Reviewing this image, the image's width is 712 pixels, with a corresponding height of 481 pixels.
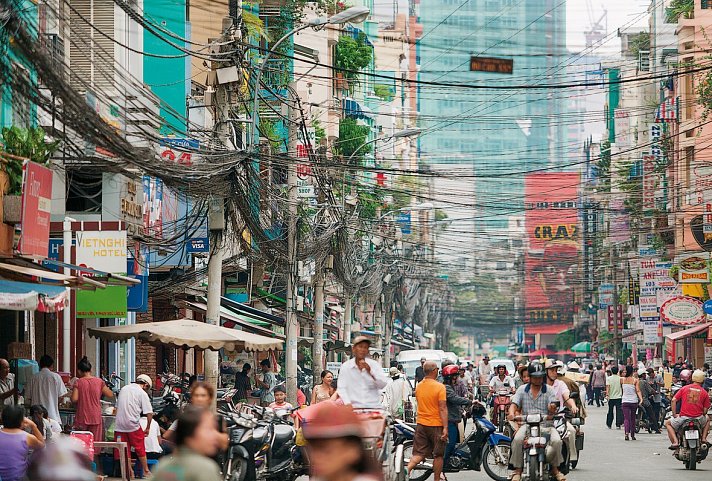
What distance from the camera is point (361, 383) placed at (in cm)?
1552

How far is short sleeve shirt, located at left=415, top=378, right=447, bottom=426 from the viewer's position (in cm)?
1736

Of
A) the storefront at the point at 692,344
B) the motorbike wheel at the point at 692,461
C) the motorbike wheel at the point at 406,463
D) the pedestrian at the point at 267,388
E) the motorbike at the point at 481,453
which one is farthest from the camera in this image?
the storefront at the point at 692,344

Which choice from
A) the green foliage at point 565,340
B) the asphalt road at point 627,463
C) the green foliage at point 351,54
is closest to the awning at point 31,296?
the asphalt road at point 627,463

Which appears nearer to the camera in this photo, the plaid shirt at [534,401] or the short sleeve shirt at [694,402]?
the plaid shirt at [534,401]

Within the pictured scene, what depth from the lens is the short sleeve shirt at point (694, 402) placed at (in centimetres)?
2248

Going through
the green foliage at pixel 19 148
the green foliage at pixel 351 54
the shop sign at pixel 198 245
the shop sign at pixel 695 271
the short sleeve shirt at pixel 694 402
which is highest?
the green foliage at pixel 351 54

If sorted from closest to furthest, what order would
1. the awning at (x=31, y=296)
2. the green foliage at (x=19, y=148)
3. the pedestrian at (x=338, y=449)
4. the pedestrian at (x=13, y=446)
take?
the pedestrian at (x=338, y=449), the pedestrian at (x=13, y=446), the awning at (x=31, y=296), the green foliage at (x=19, y=148)

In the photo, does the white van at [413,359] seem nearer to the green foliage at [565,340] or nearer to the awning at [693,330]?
the awning at [693,330]

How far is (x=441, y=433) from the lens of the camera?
17.5 m

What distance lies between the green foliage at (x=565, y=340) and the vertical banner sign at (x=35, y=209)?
125770 mm

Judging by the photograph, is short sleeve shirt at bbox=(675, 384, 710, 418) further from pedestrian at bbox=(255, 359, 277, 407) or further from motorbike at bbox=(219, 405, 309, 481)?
pedestrian at bbox=(255, 359, 277, 407)

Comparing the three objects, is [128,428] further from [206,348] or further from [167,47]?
[167,47]

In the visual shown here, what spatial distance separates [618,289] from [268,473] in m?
70.9

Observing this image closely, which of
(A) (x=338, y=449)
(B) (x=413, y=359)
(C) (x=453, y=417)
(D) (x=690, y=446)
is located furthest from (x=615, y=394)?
(A) (x=338, y=449)
